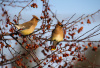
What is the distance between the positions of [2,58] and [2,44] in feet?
1.03

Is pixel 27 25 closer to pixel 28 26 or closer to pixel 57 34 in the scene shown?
pixel 28 26

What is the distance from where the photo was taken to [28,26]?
3.96 m

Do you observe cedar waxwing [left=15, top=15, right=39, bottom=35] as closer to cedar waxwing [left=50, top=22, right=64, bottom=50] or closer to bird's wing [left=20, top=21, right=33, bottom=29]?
bird's wing [left=20, top=21, right=33, bottom=29]

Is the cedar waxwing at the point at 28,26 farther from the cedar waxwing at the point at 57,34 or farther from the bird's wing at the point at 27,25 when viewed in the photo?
the cedar waxwing at the point at 57,34

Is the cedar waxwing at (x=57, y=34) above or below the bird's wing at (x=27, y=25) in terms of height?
below

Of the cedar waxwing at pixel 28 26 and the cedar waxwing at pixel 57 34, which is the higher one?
the cedar waxwing at pixel 28 26

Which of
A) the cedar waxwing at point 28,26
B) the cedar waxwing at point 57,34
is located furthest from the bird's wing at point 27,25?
the cedar waxwing at point 57,34

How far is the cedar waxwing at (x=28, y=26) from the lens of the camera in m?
3.73

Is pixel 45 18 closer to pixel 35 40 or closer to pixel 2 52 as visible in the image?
pixel 35 40

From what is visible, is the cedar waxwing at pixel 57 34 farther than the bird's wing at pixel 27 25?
No

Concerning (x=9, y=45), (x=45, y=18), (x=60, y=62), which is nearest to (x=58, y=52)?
(x=60, y=62)

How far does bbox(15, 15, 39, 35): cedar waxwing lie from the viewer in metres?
3.73

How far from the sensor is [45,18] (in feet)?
12.7

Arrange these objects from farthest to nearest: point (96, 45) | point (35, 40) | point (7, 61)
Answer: point (35, 40) → point (7, 61) → point (96, 45)
